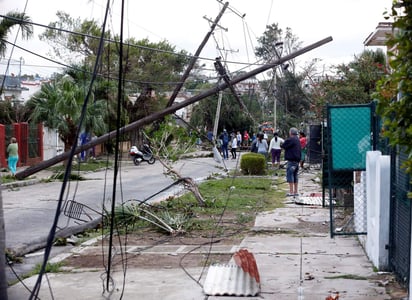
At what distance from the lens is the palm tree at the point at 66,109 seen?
103 ft

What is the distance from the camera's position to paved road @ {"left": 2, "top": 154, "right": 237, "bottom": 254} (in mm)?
12450

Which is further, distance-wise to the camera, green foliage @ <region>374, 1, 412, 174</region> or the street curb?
the street curb

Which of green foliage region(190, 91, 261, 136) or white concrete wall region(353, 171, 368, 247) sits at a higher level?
green foliage region(190, 91, 261, 136)

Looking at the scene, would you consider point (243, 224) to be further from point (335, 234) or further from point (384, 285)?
point (384, 285)

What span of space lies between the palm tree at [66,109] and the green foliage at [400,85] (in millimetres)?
26941

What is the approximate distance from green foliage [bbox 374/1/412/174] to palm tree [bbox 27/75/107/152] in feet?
88.4

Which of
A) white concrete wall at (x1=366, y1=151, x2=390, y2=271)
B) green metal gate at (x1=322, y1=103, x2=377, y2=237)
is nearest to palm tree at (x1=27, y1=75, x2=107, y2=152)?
green metal gate at (x1=322, y1=103, x2=377, y2=237)

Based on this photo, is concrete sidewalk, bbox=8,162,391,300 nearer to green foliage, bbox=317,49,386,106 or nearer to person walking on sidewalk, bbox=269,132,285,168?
green foliage, bbox=317,49,386,106

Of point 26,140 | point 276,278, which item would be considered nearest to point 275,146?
point 26,140

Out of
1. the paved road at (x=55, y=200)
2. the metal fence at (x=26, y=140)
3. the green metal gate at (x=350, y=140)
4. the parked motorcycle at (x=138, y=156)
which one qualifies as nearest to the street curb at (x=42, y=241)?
the paved road at (x=55, y=200)

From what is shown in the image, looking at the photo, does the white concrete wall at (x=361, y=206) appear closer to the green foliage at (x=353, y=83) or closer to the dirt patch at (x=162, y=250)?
the dirt patch at (x=162, y=250)

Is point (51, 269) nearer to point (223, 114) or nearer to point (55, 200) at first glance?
point (55, 200)

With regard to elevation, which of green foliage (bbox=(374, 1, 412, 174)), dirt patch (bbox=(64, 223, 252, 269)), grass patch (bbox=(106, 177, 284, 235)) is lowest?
dirt patch (bbox=(64, 223, 252, 269))

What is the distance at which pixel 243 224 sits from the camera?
13.5 metres
